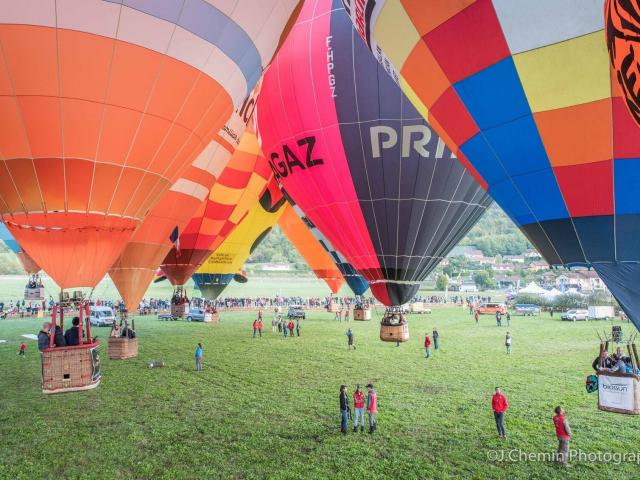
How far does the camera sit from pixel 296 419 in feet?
19.6

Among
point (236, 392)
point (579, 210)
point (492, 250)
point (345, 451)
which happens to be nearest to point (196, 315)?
point (236, 392)

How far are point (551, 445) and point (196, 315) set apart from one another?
17.6m

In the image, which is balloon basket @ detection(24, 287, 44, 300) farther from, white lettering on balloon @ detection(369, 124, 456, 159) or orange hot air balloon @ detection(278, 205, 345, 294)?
white lettering on balloon @ detection(369, 124, 456, 159)

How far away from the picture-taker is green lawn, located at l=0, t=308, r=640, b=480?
4496 millimetres

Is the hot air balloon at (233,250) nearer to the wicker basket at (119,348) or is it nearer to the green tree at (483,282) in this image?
the wicker basket at (119,348)

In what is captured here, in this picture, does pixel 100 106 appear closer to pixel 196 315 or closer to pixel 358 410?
pixel 358 410

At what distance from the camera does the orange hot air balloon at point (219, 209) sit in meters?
13.9

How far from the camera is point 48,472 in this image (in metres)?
4.34

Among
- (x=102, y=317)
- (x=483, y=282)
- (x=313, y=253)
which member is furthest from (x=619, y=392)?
(x=483, y=282)

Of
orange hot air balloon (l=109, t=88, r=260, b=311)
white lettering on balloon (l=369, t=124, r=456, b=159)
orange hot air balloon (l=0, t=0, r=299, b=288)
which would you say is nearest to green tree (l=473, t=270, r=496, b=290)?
orange hot air balloon (l=109, t=88, r=260, b=311)

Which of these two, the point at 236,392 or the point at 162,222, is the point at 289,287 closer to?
the point at 162,222

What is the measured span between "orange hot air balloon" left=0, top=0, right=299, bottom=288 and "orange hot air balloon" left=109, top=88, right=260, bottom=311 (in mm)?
5123

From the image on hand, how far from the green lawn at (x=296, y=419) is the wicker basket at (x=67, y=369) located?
74 cm

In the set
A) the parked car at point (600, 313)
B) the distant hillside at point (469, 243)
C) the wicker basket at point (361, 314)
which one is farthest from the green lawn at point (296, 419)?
the distant hillside at point (469, 243)
